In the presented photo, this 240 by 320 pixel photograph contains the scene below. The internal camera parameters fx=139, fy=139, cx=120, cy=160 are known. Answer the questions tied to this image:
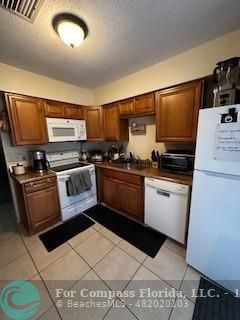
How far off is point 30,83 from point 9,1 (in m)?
1.39

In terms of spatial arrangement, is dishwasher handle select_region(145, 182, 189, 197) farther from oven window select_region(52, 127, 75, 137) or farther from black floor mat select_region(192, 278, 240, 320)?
oven window select_region(52, 127, 75, 137)

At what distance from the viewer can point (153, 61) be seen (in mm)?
2121

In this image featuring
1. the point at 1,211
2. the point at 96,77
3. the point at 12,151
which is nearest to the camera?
the point at 12,151

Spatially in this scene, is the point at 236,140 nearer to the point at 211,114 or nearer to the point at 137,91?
the point at 211,114

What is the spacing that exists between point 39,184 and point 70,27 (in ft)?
6.46

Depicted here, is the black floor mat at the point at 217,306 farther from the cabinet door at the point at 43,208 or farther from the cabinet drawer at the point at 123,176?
the cabinet door at the point at 43,208

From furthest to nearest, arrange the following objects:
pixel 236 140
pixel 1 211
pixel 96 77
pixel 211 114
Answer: pixel 1 211 < pixel 96 77 < pixel 211 114 < pixel 236 140

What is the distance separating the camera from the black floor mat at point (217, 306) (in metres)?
1.17

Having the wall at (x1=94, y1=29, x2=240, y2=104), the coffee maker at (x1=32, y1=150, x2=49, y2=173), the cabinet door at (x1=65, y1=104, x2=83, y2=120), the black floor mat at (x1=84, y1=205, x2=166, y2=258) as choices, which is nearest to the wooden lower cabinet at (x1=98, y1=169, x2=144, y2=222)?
the black floor mat at (x1=84, y1=205, x2=166, y2=258)

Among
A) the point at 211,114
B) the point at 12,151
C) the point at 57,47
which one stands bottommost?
the point at 12,151

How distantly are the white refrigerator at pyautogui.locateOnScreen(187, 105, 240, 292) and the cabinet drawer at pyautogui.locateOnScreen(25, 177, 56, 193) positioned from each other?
2.04 metres

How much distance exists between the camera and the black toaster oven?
1885mm

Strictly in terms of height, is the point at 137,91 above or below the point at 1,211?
above

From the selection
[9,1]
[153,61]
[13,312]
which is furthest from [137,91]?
[13,312]
